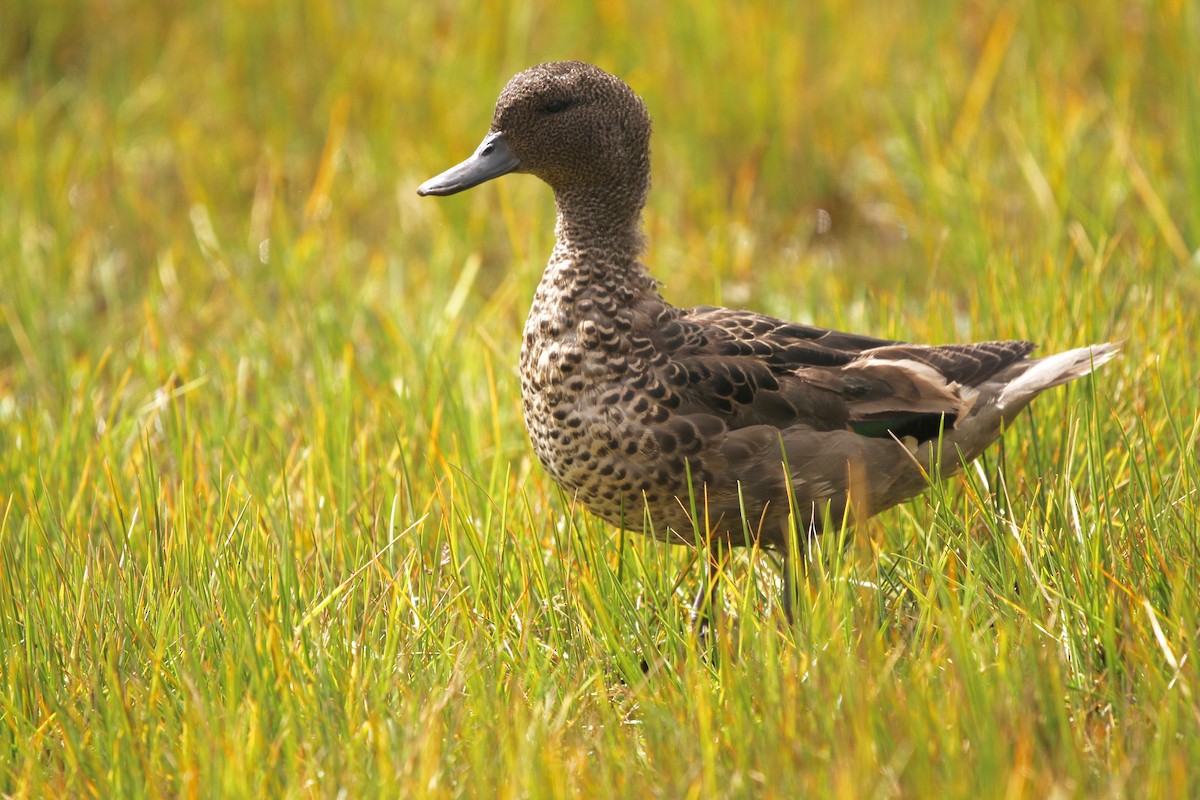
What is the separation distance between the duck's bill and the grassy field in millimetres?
749

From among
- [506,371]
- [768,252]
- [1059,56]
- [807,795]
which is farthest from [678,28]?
[807,795]

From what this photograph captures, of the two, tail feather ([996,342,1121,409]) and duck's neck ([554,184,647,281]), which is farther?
duck's neck ([554,184,647,281])

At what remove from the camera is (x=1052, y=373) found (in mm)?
3396

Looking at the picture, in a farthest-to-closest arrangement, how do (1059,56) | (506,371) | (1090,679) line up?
(1059,56) < (506,371) < (1090,679)

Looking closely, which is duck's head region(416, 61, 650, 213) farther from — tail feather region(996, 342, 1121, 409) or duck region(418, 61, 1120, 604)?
tail feather region(996, 342, 1121, 409)

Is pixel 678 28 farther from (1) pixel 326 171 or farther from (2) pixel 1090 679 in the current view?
(2) pixel 1090 679

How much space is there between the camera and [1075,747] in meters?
2.38

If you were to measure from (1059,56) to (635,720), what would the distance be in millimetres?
4768

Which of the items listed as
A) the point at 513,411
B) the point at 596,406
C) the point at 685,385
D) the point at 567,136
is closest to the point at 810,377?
the point at 685,385

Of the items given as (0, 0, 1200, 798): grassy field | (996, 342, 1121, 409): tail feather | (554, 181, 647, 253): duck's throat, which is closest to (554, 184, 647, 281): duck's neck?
(554, 181, 647, 253): duck's throat

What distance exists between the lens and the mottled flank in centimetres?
325

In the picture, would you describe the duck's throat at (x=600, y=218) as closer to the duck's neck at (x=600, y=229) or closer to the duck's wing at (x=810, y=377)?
the duck's neck at (x=600, y=229)

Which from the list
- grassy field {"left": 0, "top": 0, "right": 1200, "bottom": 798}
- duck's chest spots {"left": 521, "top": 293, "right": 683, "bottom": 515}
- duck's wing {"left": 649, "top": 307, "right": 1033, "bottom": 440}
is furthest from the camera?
duck's wing {"left": 649, "top": 307, "right": 1033, "bottom": 440}

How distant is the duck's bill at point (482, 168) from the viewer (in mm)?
3465
